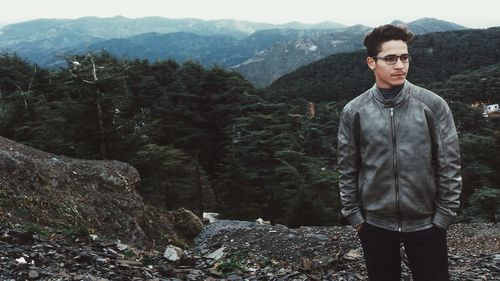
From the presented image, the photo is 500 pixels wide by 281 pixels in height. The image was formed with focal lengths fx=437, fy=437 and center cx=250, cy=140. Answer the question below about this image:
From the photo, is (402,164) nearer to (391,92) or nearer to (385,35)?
(391,92)

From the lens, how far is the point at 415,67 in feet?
435

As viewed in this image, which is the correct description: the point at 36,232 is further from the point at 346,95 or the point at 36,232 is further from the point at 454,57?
the point at 454,57

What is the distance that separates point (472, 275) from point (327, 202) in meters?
19.0

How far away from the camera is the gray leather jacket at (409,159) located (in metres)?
2.68

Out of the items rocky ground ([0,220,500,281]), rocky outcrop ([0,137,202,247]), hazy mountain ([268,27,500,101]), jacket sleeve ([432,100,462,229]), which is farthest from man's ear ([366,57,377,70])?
hazy mountain ([268,27,500,101])

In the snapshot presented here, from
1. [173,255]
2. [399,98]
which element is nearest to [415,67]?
[173,255]

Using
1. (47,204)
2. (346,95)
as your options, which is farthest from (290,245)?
(346,95)

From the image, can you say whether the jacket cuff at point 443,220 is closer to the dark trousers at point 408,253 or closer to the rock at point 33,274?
the dark trousers at point 408,253

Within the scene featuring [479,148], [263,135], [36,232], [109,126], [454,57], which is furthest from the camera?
[454,57]

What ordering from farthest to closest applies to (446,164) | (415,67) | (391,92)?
(415,67) → (391,92) → (446,164)

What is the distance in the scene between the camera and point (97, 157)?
18000mm

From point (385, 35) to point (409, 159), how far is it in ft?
2.65

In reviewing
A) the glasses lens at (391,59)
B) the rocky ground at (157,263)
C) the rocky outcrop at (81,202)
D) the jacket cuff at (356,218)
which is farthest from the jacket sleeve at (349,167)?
the rocky outcrop at (81,202)

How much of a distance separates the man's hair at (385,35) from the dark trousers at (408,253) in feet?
3.85
